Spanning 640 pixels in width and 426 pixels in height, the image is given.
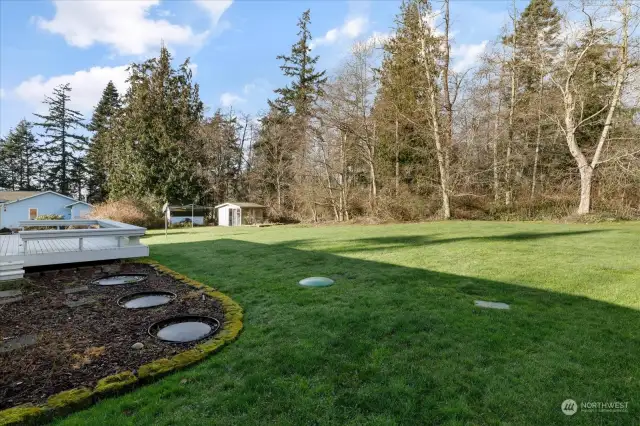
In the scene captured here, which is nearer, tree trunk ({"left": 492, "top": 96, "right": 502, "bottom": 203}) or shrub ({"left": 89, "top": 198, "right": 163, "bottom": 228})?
tree trunk ({"left": 492, "top": 96, "right": 502, "bottom": 203})

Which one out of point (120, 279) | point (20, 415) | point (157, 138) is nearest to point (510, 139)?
point (120, 279)

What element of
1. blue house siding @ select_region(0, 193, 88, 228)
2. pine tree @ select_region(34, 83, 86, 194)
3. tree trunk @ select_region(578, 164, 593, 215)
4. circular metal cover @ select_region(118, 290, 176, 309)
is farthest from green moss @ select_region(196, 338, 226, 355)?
pine tree @ select_region(34, 83, 86, 194)

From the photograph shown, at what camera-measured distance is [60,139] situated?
37031mm

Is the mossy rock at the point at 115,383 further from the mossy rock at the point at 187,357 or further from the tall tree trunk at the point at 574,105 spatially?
the tall tree trunk at the point at 574,105

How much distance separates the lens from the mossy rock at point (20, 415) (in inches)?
78.6

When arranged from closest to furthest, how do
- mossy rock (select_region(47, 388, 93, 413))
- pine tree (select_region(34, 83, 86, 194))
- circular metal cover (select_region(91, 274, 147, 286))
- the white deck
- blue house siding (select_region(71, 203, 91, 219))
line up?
mossy rock (select_region(47, 388, 93, 413)), circular metal cover (select_region(91, 274, 147, 286)), the white deck, blue house siding (select_region(71, 203, 91, 219)), pine tree (select_region(34, 83, 86, 194))

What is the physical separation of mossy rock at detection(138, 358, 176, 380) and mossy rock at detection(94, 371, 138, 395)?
0.07 m

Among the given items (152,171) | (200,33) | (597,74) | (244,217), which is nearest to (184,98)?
Answer: (152,171)

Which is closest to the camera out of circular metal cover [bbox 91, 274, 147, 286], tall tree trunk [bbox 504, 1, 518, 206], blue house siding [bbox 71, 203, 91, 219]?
circular metal cover [bbox 91, 274, 147, 286]

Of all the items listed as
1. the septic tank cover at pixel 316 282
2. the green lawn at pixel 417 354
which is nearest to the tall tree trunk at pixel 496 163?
the green lawn at pixel 417 354

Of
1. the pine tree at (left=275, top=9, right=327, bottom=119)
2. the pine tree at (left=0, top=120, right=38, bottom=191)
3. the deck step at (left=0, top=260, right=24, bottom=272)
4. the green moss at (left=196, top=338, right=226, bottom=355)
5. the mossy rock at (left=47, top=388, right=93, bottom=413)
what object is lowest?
the mossy rock at (left=47, top=388, right=93, bottom=413)

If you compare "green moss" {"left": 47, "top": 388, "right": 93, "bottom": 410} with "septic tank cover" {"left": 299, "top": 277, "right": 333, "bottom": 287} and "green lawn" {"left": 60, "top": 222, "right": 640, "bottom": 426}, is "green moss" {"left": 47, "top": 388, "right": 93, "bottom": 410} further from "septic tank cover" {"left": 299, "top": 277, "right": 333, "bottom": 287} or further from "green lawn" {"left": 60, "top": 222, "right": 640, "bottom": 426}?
"septic tank cover" {"left": 299, "top": 277, "right": 333, "bottom": 287}

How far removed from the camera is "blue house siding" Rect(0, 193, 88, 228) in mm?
24547

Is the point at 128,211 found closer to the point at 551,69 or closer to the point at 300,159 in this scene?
the point at 300,159
